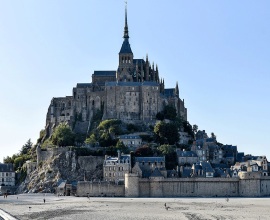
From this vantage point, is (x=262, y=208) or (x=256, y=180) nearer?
(x=262, y=208)

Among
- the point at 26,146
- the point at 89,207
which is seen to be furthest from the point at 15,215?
the point at 26,146

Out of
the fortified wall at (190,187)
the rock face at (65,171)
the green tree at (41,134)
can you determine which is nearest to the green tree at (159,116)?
the rock face at (65,171)

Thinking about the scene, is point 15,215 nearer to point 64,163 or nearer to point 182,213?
point 182,213

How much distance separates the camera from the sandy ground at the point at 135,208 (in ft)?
204

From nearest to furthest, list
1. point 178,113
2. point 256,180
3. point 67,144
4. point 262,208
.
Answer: point 262,208 < point 256,180 < point 67,144 < point 178,113

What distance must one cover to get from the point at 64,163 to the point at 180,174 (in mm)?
20057

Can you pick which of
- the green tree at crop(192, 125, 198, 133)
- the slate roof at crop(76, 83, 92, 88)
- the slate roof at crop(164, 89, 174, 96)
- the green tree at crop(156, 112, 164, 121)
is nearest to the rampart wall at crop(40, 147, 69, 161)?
the slate roof at crop(76, 83, 92, 88)

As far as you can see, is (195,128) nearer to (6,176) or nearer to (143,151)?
(143,151)

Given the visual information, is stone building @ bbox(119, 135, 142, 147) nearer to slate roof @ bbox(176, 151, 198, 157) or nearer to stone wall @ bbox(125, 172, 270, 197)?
slate roof @ bbox(176, 151, 198, 157)

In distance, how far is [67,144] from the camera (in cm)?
10612

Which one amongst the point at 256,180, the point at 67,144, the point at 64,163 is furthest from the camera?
the point at 67,144

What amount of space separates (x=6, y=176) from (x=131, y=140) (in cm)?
2291

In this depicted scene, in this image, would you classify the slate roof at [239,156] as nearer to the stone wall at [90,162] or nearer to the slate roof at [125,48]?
the stone wall at [90,162]

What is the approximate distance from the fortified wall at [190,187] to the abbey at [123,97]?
2501 centimetres
